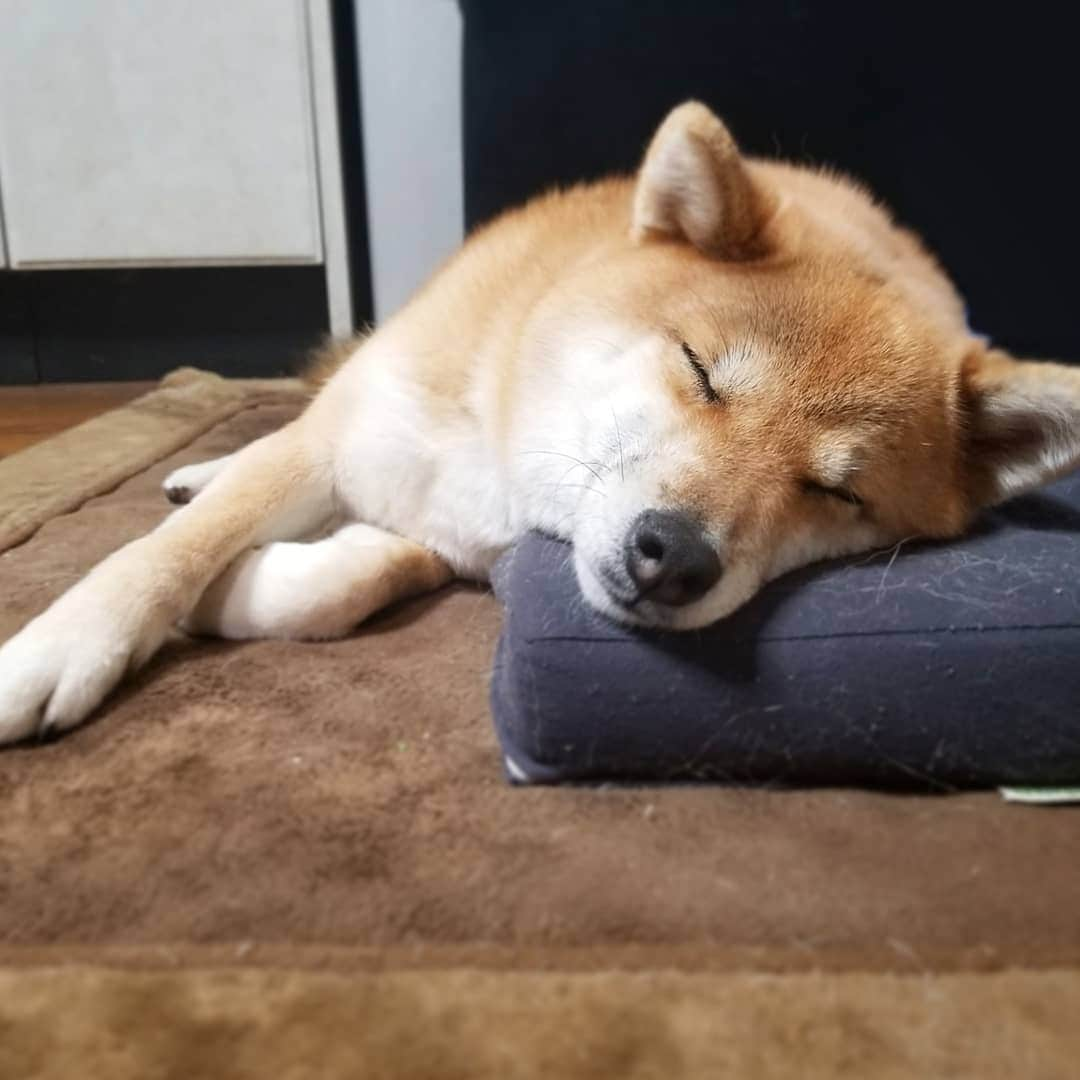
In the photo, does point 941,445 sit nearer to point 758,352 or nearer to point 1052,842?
point 758,352

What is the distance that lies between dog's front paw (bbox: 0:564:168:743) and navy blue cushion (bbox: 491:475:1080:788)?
43cm

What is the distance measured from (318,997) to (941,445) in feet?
2.97

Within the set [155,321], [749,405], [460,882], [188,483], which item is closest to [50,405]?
[155,321]

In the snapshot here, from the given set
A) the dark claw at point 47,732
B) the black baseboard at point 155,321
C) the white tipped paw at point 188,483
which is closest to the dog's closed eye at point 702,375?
the dark claw at point 47,732

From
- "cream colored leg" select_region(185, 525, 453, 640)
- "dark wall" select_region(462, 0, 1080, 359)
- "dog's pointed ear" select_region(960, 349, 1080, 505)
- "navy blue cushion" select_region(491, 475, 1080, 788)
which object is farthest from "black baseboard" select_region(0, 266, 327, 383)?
"navy blue cushion" select_region(491, 475, 1080, 788)

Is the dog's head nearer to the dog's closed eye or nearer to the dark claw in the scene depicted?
the dog's closed eye

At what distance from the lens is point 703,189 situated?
121 centimetres

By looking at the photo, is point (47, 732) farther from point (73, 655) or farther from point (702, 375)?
point (702, 375)

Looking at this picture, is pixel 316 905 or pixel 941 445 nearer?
pixel 316 905

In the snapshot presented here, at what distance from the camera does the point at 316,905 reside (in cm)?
83

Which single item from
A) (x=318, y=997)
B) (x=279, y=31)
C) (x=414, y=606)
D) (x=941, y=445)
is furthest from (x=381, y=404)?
(x=279, y=31)

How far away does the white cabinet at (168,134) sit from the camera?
2.85m

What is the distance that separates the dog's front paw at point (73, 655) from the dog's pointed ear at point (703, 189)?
31.1 inches

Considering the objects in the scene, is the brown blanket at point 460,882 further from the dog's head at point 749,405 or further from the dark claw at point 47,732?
the dog's head at point 749,405
